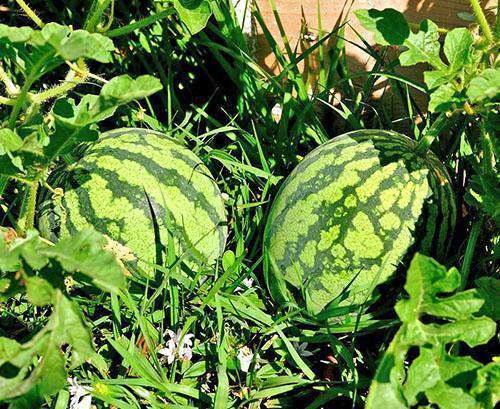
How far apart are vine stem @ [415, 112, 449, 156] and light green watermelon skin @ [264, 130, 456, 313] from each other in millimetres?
22

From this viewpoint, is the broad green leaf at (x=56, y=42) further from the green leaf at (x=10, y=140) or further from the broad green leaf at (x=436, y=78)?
the broad green leaf at (x=436, y=78)

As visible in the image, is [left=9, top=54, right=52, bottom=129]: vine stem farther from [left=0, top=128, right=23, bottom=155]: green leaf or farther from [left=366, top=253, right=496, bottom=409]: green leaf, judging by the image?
[left=366, top=253, right=496, bottom=409]: green leaf

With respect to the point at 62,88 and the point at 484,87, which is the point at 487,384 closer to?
the point at 484,87

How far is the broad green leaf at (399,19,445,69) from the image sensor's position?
1857 mm

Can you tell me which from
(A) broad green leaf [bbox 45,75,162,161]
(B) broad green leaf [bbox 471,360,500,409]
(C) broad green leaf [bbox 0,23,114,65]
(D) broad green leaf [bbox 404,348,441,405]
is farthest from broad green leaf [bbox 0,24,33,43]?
(B) broad green leaf [bbox 471,360,500,409]

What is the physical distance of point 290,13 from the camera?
2809mm

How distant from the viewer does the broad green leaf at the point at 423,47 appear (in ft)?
6.09

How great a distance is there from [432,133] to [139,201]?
0.88 metres

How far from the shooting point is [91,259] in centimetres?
147

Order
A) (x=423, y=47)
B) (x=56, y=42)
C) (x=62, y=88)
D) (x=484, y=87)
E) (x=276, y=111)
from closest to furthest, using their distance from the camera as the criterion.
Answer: (x=56, y=42) < (x=484, y=87) < (x=423, y=47) < (x=62, y=88) < (x=276, y=111)

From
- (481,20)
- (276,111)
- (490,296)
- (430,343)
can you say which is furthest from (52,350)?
(276,111)

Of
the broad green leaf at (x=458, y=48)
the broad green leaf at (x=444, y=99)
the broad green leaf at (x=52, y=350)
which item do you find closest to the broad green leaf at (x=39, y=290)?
the broad green leaf at (x=52, y=350)

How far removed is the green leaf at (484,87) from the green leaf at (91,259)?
903 mm

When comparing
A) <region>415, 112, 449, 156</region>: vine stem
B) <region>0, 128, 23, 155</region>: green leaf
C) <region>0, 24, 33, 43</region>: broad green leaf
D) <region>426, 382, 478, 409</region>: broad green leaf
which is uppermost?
<region>0, 24, 33, 43</region>: broad green leaf
